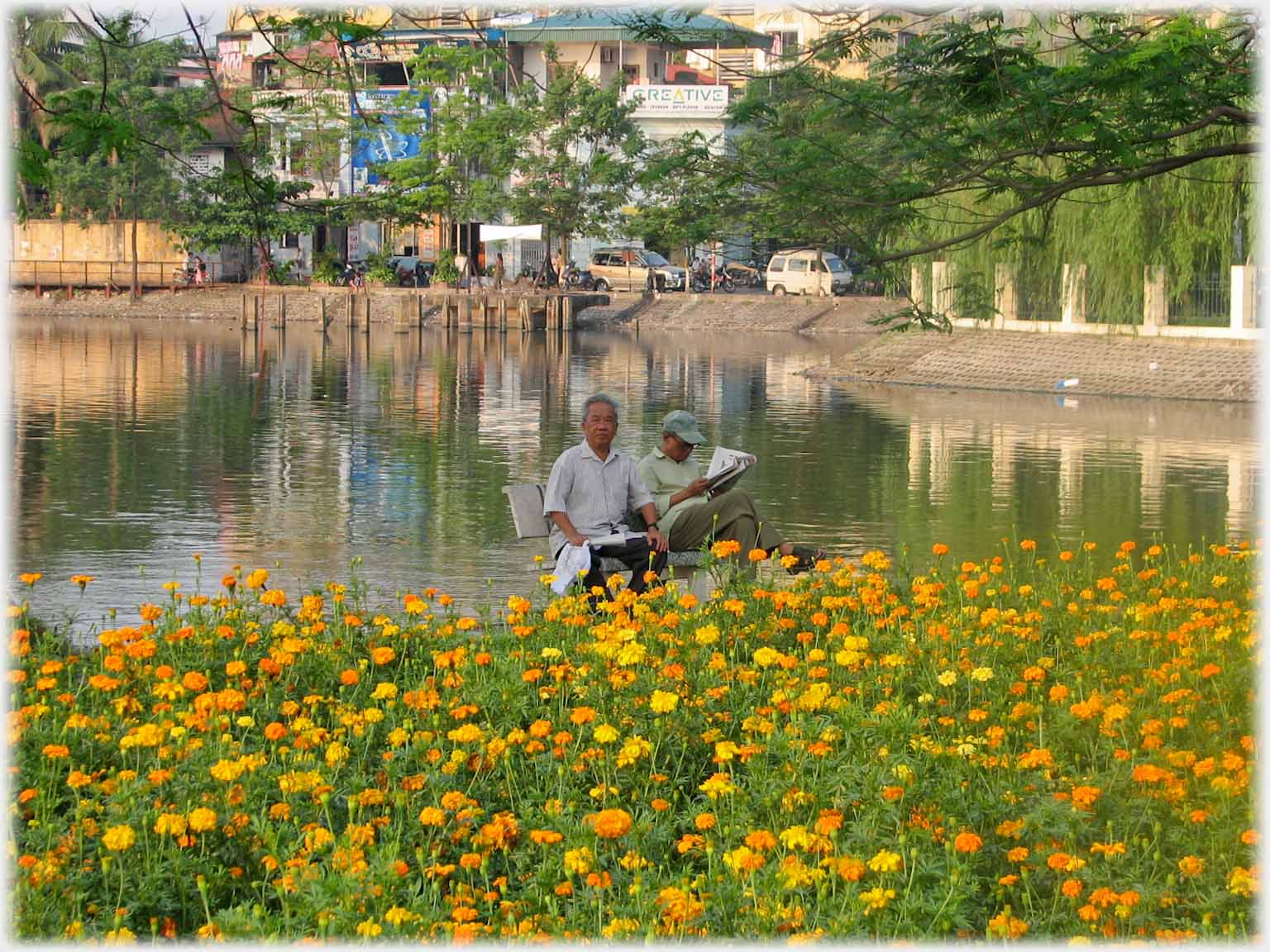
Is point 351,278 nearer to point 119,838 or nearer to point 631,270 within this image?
point 631,270

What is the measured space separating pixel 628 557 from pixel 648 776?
3.39m

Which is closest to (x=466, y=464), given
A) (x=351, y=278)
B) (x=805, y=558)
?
(x=805, y=558)

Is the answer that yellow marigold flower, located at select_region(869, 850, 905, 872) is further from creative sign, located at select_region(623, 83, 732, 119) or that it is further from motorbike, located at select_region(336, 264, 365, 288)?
creative sign, located at select_region(623, 83, 732, 119)

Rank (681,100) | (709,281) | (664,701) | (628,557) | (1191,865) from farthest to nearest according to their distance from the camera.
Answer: (709,281) → (681,100) → (628,557) → (664,701) → (1191,865)

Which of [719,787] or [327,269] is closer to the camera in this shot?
[719,787]

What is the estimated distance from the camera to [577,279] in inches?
2514

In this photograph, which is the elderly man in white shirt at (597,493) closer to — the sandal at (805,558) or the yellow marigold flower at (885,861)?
the sandal at (805,558)

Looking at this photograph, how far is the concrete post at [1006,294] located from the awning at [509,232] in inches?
966

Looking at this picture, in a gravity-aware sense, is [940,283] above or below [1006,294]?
above

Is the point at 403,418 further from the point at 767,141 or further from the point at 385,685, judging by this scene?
the point at 385,685

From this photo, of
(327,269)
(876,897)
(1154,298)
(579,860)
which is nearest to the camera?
(876,897)

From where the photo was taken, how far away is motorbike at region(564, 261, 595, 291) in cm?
6162

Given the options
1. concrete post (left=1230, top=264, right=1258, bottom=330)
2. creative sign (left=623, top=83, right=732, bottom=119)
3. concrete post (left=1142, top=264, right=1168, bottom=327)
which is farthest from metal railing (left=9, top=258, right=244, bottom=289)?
concrete post (left=1230, top=264, right=1258, bottom=330)

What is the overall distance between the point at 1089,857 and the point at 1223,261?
92.4 feet
